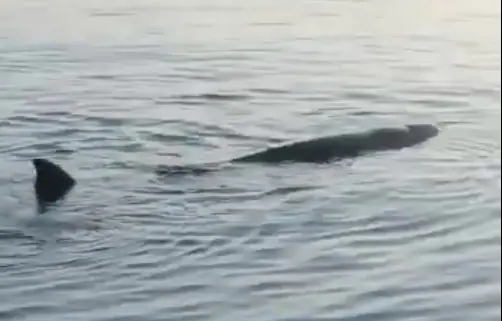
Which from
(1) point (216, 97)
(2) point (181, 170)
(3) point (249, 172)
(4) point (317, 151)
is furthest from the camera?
(1) point (216, 97)

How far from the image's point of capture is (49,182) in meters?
12.2

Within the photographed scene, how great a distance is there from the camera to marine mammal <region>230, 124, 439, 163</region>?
44.1ft

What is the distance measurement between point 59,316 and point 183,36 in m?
15.1

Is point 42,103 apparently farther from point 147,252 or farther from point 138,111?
point 147,252

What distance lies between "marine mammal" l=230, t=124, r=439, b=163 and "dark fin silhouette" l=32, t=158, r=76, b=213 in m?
2.11

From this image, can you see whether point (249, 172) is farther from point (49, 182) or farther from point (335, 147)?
point (49, 182)

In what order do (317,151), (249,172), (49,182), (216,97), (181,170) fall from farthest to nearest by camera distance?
(216,97) < (317,151) < (181,170) < (249,172) < (49,182)

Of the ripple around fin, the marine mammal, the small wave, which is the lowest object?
the small wave

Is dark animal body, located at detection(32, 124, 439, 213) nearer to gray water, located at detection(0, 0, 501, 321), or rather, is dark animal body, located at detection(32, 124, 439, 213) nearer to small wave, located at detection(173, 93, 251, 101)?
gray water, located at detection(0, 0, 501, 321)

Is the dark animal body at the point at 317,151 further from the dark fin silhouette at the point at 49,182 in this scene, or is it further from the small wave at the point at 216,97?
the small wave at the point at 216,97

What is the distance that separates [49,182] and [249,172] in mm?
2158

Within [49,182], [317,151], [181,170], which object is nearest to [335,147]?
[317,151]

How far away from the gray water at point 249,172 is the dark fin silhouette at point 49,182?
0.16 m

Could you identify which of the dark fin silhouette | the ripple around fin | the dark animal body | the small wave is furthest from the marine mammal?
the small wave
